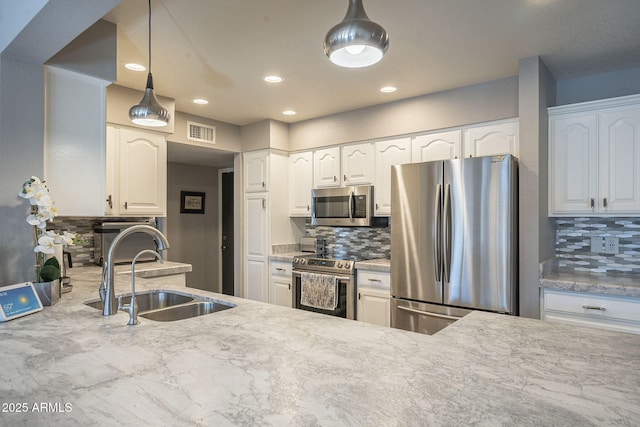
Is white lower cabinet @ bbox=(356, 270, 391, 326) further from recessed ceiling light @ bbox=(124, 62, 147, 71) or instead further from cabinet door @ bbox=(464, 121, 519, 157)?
recessed ceiling light @ bbox=(124, 62, 147, 71)

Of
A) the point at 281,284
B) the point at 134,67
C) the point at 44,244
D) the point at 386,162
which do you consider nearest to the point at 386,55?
the point at 386,162

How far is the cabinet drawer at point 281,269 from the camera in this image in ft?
13.6

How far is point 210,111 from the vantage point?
161 inches

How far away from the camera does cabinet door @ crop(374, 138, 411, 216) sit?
364 cm

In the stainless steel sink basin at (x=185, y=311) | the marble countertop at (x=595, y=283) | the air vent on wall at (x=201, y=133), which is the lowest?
the stainless steel sink basin at (x=185, y=311)

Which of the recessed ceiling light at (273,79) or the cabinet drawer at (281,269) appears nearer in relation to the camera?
the recessed ceiling light at (273,79)

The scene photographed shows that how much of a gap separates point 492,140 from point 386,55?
1.16 m

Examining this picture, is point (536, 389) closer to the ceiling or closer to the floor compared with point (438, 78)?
closer to the floor

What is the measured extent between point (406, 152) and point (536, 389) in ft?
9.42

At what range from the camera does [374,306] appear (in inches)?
136

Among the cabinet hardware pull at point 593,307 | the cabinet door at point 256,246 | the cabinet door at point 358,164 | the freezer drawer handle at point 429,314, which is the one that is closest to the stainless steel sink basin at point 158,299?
the freezer drawer handle at point 429,314

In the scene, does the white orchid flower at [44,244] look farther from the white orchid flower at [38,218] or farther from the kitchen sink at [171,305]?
the kitchen sink at [171,305]

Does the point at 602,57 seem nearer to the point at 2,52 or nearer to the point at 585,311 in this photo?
the point at 585,311

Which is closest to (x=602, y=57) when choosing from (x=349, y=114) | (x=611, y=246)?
(x=611, y=246)
